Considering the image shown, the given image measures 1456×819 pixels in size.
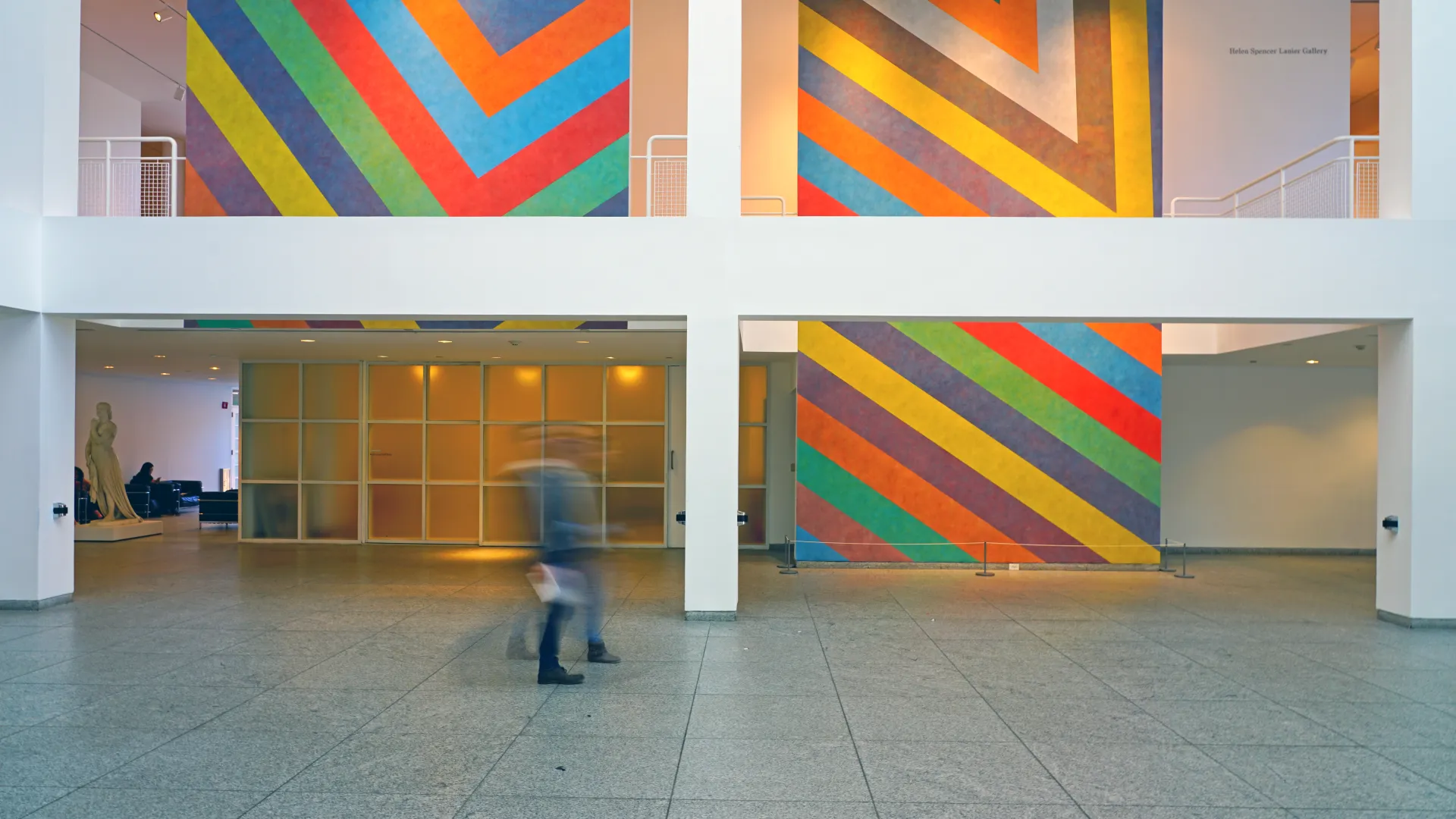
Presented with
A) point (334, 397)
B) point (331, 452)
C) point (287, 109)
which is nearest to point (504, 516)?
point (331, 452)

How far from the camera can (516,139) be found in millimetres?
10805

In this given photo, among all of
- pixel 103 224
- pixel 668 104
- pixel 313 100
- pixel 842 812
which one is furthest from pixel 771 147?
pixel 842 812

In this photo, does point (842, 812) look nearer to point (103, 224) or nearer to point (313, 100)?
point (103, 224)

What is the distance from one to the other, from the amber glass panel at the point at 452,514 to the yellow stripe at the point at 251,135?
17.9ft

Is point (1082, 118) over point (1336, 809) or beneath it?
over

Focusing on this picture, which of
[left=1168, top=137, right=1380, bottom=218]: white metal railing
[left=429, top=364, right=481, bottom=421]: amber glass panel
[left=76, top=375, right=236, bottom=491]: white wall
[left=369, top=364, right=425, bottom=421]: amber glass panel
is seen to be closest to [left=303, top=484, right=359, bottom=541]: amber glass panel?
[left=369, top=364, right=425, bottom=421]: amber glass panel

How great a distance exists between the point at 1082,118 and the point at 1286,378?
18.2 feet

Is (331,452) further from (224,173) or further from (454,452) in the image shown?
(224,173)

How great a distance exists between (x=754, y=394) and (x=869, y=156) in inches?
161

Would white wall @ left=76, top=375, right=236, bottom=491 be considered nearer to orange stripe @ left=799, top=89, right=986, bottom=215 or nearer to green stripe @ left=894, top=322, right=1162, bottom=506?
orange stripe @ left=799, top=89, right=986, bottom=215

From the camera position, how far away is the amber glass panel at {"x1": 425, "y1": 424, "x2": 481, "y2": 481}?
15.0 m

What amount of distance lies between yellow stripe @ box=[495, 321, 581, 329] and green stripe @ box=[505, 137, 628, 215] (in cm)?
129

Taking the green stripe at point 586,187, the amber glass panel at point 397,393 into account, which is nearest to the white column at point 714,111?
the green stripe at point 586,187

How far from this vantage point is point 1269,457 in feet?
47.9
